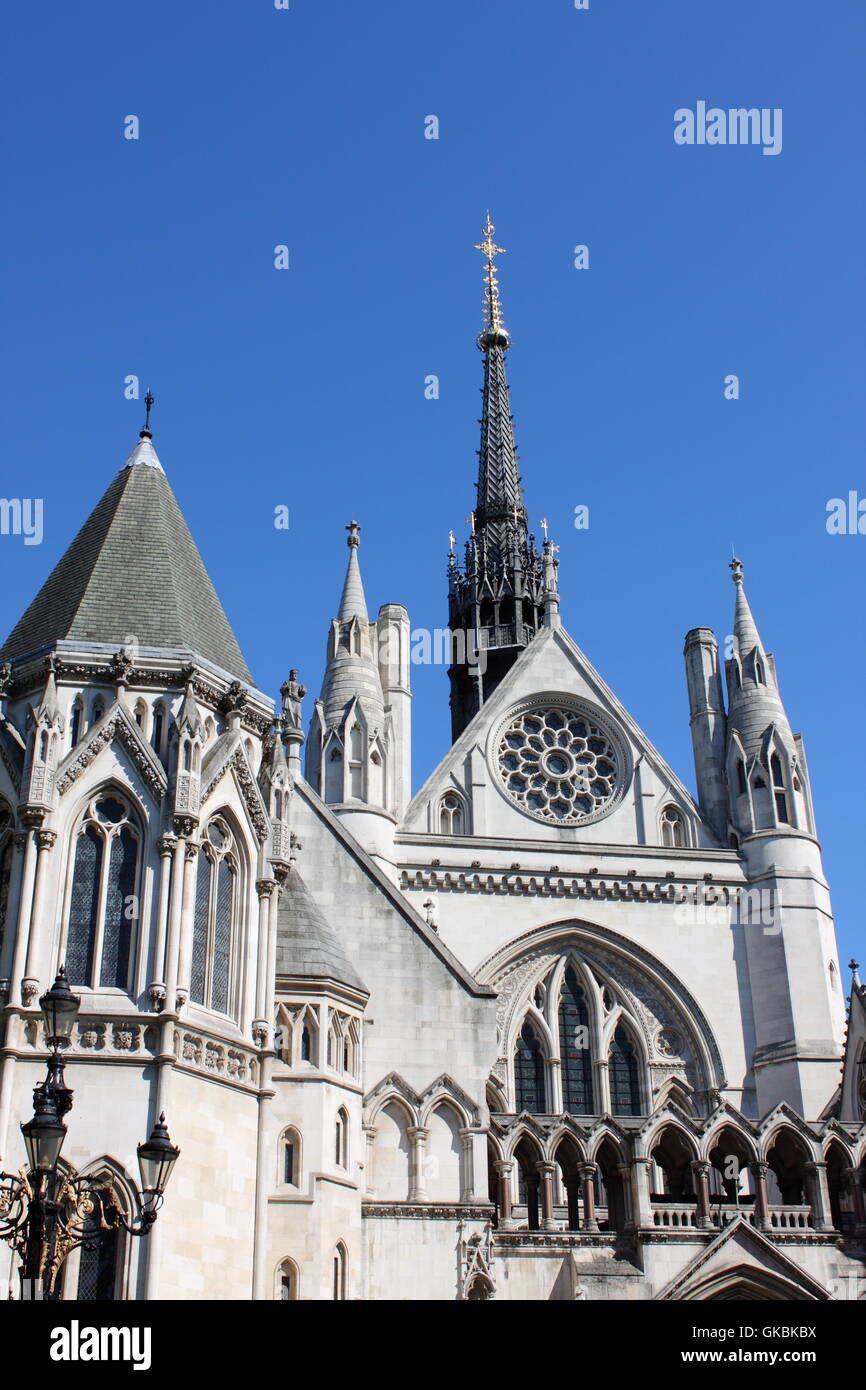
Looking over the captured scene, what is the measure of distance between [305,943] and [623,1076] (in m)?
11.6

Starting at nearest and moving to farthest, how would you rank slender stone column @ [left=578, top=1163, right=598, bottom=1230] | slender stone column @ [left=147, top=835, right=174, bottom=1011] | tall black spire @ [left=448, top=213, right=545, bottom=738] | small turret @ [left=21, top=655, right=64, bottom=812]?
slender stone column @ [left=147, top=835, right=174, bottom=1011] → small turret @ [left=21, top=655, right=64, bottom=812] → slender stone column @ [left=578, top=1163, right=598, bottom=1230] → tall black spire @ [left=448, top=213, right=545, bottom=738]

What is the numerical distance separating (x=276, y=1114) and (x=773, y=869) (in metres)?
15.8

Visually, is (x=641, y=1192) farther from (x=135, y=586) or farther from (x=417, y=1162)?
(x=135, y=586)

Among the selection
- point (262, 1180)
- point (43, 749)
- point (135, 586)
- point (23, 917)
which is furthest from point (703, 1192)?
point (135, 586)

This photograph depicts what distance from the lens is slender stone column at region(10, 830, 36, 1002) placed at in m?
18.3

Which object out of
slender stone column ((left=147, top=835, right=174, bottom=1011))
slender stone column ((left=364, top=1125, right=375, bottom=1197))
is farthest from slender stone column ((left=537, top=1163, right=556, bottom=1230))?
slender stone column ((left=147, top=835, right=174, bottom=1011))

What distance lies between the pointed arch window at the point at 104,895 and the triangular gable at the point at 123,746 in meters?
0.44

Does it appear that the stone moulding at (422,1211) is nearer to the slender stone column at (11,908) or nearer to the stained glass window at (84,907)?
the stained glass window at (84,907)

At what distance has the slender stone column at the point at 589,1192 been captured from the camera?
24781 mm

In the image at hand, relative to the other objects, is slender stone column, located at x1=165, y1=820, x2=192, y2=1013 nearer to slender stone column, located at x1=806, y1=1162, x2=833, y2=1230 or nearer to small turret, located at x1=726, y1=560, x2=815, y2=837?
slender stone column, located at x1=806, y1=1162, x2=833, y2=1230

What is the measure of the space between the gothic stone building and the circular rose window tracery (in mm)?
84

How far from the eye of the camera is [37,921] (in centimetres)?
1872
